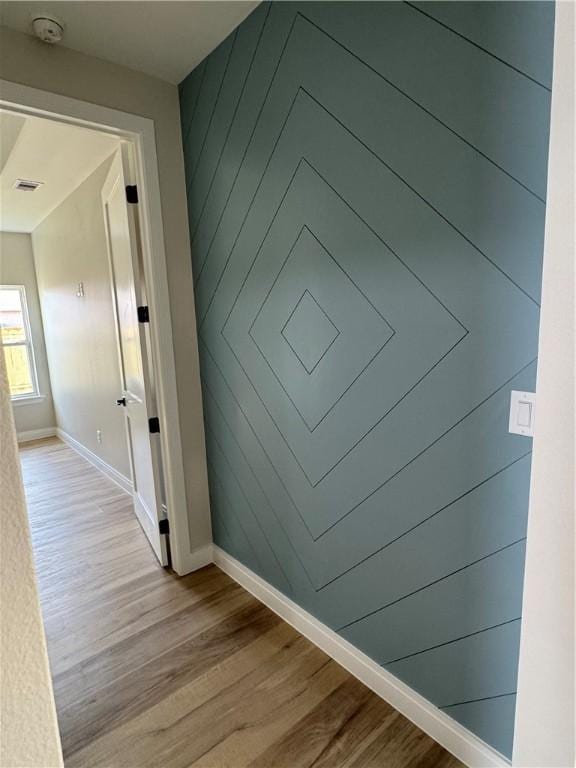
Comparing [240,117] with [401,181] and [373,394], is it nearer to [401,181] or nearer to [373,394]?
[401,181]

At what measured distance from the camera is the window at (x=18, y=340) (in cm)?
523

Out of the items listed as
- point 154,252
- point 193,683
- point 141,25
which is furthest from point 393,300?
point 193,683

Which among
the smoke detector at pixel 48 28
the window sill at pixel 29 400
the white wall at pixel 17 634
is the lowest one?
the window sill at pixel 29 400

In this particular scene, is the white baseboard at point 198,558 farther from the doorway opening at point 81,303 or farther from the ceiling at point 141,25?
the ceiling at point 141,25

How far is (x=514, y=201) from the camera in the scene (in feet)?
3.40

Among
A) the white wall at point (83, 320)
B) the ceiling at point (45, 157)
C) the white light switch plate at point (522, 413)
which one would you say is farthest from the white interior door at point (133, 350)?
the white light switch plate at point (522, 413)

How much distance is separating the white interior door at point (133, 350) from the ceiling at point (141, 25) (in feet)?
1.51

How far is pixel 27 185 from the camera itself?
3.49m

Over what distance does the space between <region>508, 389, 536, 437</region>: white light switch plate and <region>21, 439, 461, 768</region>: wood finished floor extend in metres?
1.16

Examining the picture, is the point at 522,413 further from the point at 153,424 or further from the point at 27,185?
the point at 27,185

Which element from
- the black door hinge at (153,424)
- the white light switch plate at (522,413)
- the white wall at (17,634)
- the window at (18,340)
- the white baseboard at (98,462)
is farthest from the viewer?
the window at (18,340)

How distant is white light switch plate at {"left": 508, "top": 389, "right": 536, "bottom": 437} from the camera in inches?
42.2

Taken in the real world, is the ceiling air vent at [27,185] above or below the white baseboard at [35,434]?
above

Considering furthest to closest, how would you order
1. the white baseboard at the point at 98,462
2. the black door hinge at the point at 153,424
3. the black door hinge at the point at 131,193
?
the white baseboard at the point at 98,462, the black door hinge at the point at 153,424, the black door hinge at the point at 131,193
